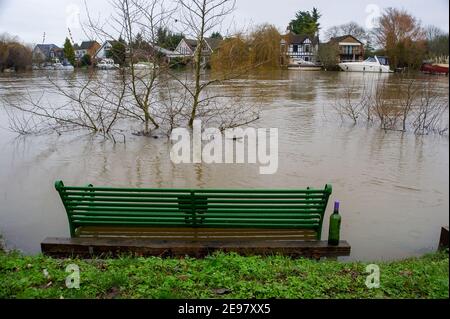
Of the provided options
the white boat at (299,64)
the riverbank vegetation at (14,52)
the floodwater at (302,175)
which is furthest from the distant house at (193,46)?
the white boat at (299,64)

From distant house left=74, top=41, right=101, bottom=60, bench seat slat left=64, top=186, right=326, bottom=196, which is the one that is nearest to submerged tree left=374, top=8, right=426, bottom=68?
bench seat slat left=64, top=186, right=326, bottom=196

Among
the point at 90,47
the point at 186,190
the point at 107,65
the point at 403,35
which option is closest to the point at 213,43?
the point at 90,47

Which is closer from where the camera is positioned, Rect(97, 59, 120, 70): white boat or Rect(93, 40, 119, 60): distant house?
Rect(93, 40, 119, 60): distant house

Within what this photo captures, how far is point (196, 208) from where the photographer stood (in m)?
5.29

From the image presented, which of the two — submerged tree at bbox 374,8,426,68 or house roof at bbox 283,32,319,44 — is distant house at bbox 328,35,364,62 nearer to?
house roof at bbox 283,32,319,44

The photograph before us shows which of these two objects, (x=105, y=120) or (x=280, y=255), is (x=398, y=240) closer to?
(x=280, y=255)

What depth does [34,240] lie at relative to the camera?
237 inches

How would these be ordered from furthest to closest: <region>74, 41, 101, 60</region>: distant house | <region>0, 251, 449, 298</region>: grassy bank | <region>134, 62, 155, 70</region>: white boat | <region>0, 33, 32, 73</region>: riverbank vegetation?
<region>0, 33, 32, 73</region>: riverbank vegetation
<region>74, 41, 101, 60</region>: distant house
<region>134, 62, 155, 70</region>: white boat
<region>0, 251, 449, 298</region>: grassy bank

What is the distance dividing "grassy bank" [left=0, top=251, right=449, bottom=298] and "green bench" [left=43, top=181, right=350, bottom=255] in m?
0.70

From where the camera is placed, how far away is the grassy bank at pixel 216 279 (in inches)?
141

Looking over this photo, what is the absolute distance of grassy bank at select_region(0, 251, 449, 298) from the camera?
358 cm

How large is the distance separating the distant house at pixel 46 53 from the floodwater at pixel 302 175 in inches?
169

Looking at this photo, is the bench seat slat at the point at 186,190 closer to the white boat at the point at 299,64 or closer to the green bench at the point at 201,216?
the green bench at the point at 201,216
